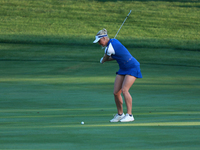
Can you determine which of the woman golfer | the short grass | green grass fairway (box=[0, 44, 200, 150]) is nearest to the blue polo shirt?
the woman golfer

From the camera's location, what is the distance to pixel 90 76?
16469 millimetres

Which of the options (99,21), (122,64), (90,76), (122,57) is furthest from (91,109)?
(99,21)

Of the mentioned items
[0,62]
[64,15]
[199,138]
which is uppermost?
[64,15]

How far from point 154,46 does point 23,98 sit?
18.9m

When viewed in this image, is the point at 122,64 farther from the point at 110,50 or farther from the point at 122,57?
the point at 110,50

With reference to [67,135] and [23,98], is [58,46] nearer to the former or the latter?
[23,98]

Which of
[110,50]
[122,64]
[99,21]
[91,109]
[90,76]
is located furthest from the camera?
[99,21]

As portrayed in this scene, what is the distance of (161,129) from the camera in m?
6.40

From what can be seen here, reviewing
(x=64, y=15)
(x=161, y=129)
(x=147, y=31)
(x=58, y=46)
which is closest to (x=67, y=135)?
(x=161, y=129)

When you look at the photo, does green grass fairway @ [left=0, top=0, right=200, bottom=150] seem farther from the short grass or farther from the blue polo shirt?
the blue polo shirt

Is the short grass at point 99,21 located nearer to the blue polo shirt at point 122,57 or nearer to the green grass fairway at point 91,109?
the green grass fairway at point 91,109

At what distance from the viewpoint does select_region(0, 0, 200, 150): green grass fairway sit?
601 cm

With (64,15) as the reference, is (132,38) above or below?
below

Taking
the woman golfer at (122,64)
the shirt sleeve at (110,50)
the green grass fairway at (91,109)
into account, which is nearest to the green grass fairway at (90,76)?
the green grass fairway at (91,109)
